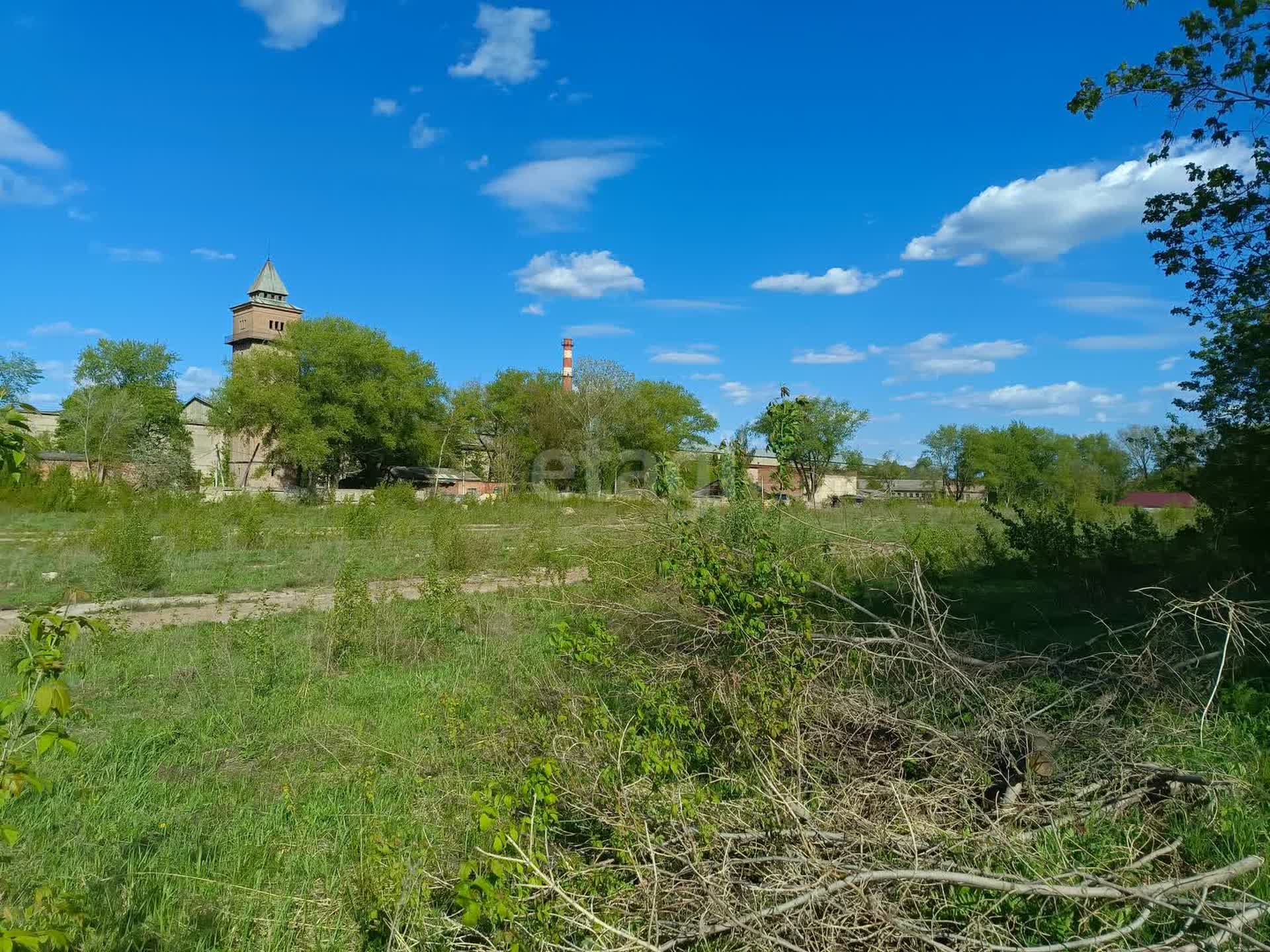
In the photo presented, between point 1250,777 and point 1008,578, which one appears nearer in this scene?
point 1250,777

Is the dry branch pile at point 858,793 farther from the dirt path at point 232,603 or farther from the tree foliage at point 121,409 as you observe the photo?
the tree foliage at point 121,409

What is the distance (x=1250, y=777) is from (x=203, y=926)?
190 inches

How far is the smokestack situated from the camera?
5603cm

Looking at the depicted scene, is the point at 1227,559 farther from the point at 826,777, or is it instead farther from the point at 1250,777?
the point at 826,777

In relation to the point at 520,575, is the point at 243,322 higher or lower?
higher

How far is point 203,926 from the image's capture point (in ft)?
11.1

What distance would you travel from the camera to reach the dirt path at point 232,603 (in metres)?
10.0

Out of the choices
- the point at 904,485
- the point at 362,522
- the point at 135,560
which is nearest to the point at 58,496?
the point at 362,522

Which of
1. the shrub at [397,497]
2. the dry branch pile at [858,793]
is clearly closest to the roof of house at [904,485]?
the shrub at [397,497]

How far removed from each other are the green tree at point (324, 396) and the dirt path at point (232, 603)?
35.2 metres

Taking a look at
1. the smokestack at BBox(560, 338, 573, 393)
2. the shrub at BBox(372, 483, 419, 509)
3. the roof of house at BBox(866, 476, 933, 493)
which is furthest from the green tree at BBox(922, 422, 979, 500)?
the shrub at BBox(372, 483, 419, 509)

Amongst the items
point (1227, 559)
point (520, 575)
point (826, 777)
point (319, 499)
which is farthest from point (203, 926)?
point (319, 499)

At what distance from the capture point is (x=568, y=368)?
65.4 metres

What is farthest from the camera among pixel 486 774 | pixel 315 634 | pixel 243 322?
pixel 243 322
